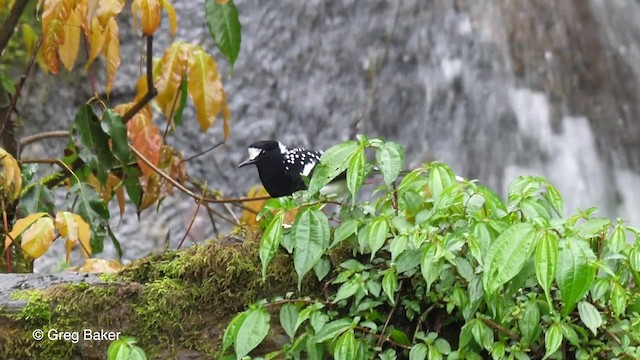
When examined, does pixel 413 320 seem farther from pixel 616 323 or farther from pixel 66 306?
pixel 66 306

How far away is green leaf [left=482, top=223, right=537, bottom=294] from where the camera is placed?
201 cm

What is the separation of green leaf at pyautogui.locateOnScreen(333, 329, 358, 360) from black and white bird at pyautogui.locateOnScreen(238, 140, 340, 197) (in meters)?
1.08

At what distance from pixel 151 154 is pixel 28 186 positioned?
498mm

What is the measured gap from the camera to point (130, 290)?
8.08 ft

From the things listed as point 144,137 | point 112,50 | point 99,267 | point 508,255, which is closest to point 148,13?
point 112,50

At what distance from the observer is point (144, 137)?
3.62 meters

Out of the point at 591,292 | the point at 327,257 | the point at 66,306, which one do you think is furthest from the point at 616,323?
the point at 66,306

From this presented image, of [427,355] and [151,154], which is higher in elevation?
[151,154]

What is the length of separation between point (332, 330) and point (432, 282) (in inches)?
11.2

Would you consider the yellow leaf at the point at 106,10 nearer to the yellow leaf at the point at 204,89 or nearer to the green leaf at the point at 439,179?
the yellow leaf at the point at 204,89

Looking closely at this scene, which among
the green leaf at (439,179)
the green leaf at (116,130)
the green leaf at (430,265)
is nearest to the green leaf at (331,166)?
the green leaf at (439,179)

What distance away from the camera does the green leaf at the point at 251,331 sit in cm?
221

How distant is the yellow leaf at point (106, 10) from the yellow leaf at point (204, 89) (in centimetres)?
62

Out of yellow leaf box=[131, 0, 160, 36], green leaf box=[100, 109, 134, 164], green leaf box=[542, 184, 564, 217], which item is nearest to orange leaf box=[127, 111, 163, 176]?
green leaf box=[100, 109, 134, 164]
